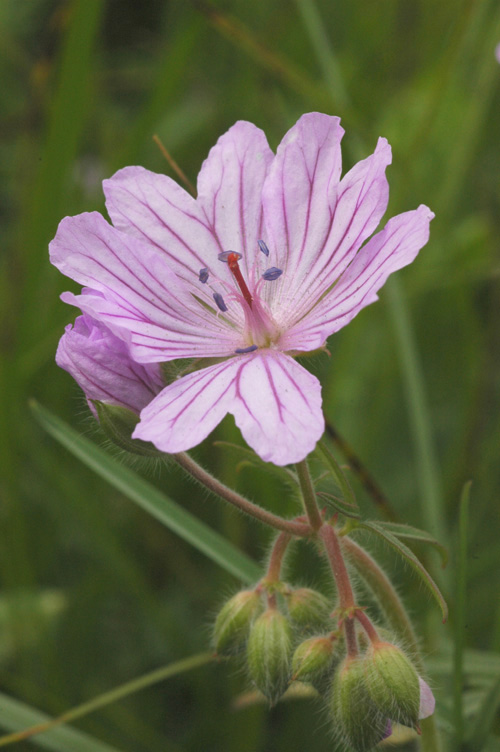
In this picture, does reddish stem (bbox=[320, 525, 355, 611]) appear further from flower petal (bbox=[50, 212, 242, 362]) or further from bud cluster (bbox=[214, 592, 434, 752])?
flower petal (bbox=[50, 212, 242, 362])

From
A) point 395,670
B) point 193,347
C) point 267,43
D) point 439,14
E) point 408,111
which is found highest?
point 267,43

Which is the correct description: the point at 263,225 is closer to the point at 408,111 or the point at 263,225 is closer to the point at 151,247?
the point at 151,247

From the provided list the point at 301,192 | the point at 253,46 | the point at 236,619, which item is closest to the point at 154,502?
→ the point at 236,619

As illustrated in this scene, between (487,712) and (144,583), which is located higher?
(144,583)

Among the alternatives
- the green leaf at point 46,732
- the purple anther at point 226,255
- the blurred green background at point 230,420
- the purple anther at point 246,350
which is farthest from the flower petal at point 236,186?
the green leaf at point 46,732

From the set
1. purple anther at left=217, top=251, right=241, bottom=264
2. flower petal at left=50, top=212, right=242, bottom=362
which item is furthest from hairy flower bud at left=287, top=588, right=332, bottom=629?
→ purple anther at left=217, top=251, right=241, bottom=264

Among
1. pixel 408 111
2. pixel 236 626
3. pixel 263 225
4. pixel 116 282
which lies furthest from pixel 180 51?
pixel 236 626

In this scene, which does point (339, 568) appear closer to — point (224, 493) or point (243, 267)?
point (224, 493)
